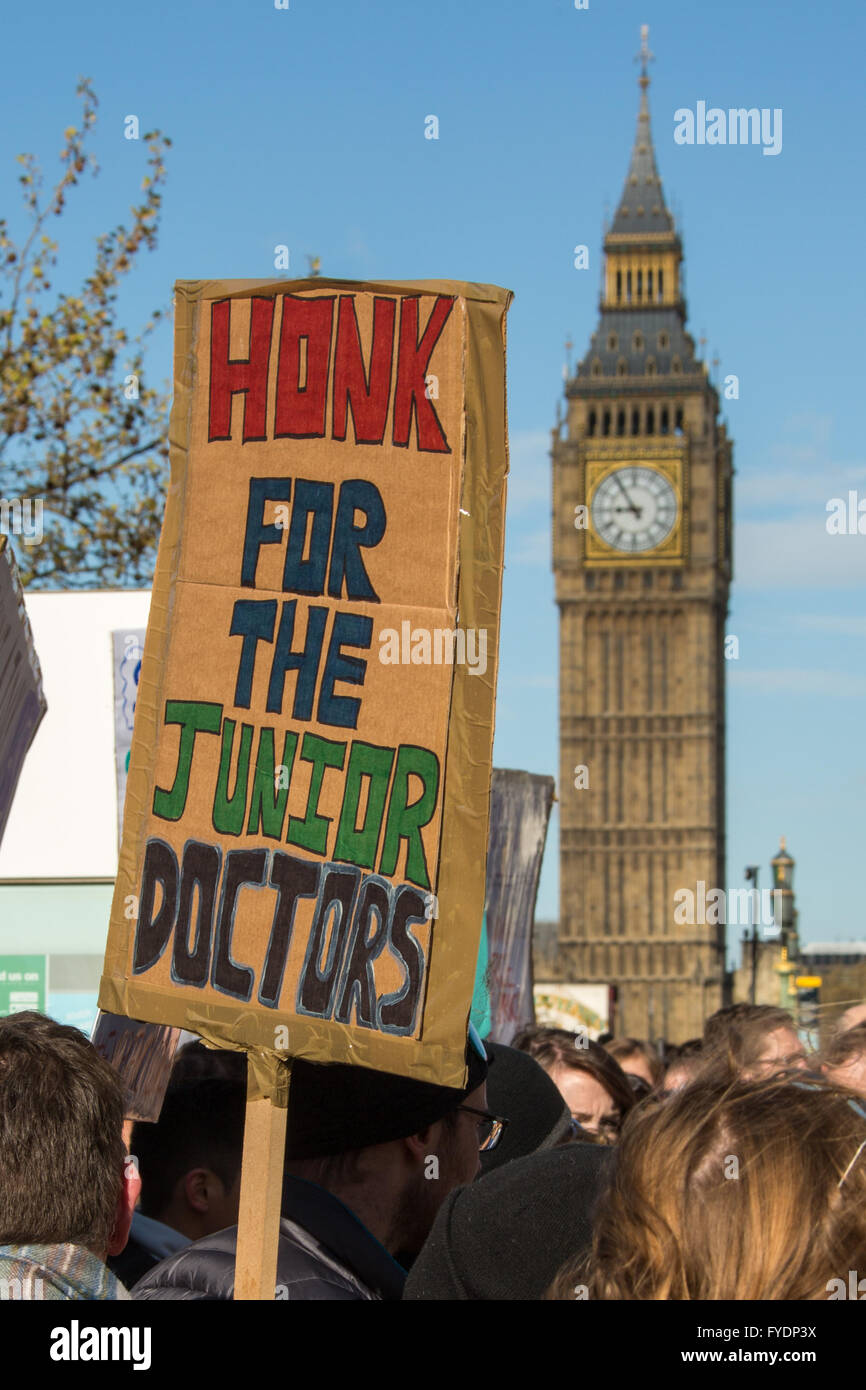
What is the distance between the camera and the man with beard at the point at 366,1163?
7.87 ft

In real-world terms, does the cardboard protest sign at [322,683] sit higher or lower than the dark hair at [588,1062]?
higher

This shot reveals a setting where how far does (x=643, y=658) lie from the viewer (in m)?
60.8

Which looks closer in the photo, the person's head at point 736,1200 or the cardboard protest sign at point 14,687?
the person's head at point 736,1200

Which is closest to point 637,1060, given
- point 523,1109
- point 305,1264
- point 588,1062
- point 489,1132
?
point 588,1062

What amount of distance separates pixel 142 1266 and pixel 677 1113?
1.49 meters

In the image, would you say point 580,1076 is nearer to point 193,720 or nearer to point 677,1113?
point 193,720

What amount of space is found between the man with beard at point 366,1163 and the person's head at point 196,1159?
273mm

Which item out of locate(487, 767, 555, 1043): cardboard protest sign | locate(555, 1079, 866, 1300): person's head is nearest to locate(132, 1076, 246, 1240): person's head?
locate(555, 1079, 866, 1300): person's head

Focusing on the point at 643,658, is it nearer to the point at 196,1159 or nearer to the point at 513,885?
the point at 513,885

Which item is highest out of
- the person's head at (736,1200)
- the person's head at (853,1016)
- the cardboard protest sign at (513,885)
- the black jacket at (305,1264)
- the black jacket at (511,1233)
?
the cardboard protest sign at (513,885)

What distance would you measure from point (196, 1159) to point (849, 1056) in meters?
1.10

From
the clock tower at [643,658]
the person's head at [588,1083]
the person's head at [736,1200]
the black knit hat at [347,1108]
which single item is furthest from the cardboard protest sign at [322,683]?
the clock tower at [643,658]

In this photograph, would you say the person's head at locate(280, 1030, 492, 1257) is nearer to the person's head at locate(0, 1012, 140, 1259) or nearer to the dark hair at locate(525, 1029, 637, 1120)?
the person's head at locate(0, 1012, 140, 1259)

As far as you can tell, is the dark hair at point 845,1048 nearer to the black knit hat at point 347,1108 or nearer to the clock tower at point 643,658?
the black knit hat at point 347,1108
